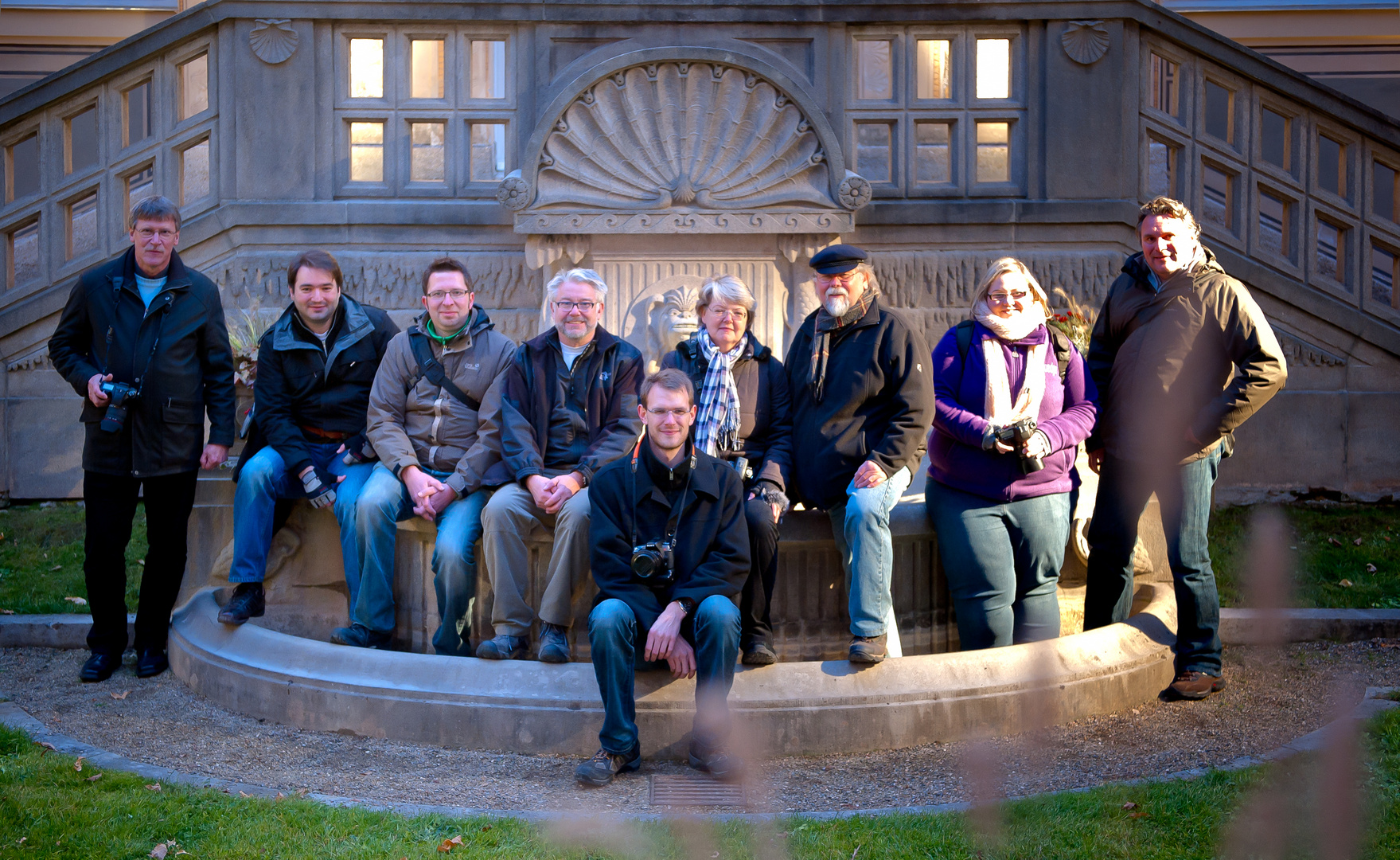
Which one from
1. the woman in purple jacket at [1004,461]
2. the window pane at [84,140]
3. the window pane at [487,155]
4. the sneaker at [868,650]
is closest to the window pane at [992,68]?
the window pane at [487,155]

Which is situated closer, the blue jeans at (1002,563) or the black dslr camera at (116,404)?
the blue jeans at (1002,563)

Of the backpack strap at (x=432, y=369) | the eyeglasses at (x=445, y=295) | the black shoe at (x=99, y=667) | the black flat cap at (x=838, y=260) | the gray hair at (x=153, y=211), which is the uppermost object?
the gray hair at (x=153, y=211)

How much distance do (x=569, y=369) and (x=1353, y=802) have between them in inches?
123

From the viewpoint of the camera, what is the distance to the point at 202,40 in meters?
8.30

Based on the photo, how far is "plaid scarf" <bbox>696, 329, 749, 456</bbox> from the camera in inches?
190

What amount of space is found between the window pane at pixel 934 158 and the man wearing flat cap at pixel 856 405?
3.93 meters

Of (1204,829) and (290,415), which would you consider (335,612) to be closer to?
(290,415)

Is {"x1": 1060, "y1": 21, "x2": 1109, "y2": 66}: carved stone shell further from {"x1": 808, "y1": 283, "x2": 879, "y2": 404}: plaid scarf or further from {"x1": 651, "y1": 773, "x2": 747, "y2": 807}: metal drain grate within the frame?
{"x1": 651, "y1": 773, "x2": 747, "y2": 807}: metal drain grate

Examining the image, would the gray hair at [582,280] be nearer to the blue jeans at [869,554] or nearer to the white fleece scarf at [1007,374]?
the blue jeans at [869,554]

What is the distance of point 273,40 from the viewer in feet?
26.9

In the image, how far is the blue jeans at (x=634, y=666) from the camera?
4.06 metres

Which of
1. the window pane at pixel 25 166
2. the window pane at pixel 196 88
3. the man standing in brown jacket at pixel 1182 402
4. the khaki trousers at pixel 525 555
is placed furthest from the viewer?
the window pane at pixel 25 166

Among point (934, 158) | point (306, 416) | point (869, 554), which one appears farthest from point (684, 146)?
point (869, 554)

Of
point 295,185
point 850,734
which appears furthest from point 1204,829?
point 295,185
